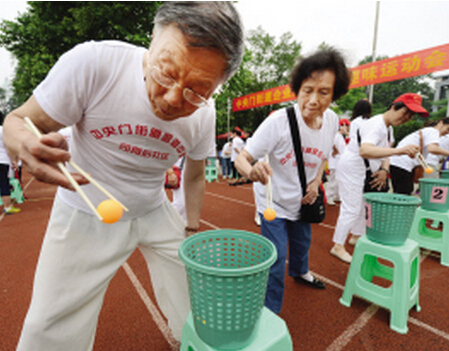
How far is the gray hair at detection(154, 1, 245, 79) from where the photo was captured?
96 cm

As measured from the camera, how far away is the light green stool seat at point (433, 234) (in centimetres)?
346

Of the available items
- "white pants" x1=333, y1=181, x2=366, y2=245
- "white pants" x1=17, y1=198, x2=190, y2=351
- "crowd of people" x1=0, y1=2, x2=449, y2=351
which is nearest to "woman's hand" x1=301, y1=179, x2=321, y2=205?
"crowd of people" x1=0, y1=2, x2=449, y2=351

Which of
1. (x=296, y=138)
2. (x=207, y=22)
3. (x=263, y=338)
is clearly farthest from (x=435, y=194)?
(x=207, y=22)

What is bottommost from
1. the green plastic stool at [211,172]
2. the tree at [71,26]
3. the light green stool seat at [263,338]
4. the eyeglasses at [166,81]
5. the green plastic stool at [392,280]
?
the green plastic stool at [211,172]

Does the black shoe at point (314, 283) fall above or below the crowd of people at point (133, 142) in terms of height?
below

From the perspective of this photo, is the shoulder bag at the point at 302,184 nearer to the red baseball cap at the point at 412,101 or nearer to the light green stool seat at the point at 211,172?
the red baseball cap at the point at 412,101

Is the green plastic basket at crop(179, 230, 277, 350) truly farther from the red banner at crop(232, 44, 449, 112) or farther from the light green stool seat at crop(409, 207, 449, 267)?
the red banner at crop(232, 44, 449, 112)

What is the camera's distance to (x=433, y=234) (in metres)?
3.91

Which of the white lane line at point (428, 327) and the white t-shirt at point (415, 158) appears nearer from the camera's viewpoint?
the white lane line at point (428, 327)

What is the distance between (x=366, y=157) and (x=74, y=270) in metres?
3.05

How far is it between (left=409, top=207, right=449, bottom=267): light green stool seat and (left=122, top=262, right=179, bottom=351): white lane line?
3.51 m

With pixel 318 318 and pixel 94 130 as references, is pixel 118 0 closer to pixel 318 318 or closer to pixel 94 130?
pixel 94 130

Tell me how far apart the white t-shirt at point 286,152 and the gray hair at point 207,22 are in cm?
112

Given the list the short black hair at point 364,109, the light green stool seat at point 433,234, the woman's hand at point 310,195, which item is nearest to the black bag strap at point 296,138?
the woman's hand at point 310,195
